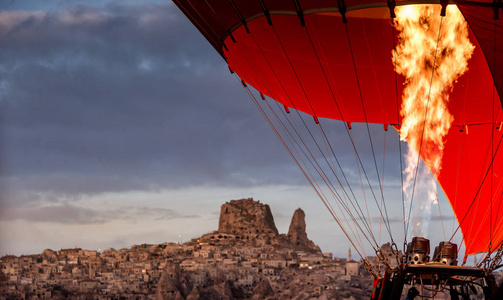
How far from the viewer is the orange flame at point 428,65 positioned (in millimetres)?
8930

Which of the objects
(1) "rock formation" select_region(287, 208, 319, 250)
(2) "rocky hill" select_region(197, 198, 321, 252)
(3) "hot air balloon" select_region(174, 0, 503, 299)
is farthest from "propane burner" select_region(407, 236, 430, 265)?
(1) "rock formation" select_region(287, 208, 319, 250)

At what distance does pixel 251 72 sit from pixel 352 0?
3.20 m

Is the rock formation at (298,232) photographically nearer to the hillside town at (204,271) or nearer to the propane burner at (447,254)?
the hillside town at (204,271)

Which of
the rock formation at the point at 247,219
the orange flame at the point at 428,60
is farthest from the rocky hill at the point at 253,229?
the orange flame at the point at 428,60

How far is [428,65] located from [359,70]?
1052 millimetres

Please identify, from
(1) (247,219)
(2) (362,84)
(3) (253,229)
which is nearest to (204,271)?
(3) (253,229)

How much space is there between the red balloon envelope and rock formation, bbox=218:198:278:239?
407 ft

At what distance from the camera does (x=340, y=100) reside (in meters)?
11.6

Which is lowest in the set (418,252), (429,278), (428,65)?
(429,278)

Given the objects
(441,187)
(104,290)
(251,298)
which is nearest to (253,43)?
(441,187)

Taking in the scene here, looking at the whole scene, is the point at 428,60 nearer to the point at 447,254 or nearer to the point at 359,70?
the point at 359,70

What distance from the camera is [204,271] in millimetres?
112312

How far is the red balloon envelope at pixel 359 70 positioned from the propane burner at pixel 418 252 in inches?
Result: 78.7

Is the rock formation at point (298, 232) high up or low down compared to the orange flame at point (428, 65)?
up
